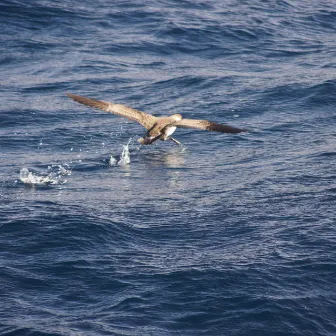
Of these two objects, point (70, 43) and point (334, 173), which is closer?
point (334, 173)

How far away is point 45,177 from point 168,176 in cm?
224

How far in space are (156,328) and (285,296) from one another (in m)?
1.75

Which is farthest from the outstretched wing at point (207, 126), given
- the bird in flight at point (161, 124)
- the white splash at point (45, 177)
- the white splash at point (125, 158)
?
the white splash at point (45, 177)

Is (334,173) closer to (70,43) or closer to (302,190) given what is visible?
(302,190)

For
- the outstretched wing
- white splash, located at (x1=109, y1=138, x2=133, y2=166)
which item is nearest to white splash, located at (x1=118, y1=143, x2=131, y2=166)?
white splash, located at (x1=109, y1=138, x2=133, y2=166)

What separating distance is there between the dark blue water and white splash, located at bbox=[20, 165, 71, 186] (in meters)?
0.07

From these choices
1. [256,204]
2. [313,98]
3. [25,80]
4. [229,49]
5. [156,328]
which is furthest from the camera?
[229,49]

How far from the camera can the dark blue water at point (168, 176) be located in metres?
9.85

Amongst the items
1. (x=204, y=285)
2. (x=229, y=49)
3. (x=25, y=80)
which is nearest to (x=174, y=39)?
(x=229, y=49)

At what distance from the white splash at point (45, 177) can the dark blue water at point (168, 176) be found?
0.07 metres

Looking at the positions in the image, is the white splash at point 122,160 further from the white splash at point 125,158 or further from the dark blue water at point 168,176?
the dark blue water at point 168,176

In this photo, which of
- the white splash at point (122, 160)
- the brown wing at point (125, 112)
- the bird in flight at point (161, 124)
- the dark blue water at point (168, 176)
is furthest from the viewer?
the brown wing at point (125, 112)

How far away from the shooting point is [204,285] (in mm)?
10312

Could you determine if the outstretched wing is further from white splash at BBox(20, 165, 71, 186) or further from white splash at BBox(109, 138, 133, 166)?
white splash at BBox(20, 165, 71, 186)
